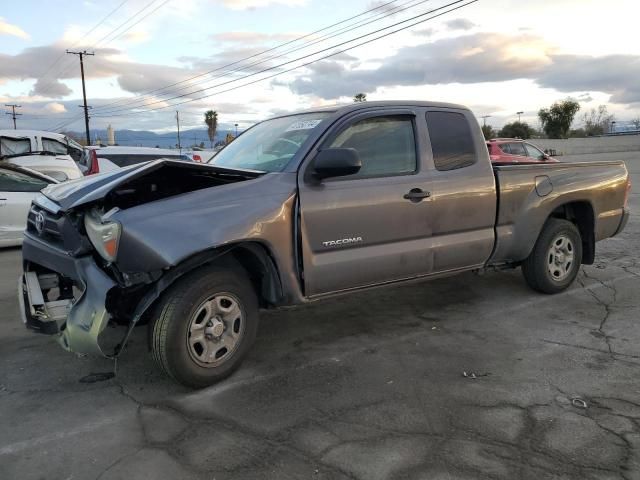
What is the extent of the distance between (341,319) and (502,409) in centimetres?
200

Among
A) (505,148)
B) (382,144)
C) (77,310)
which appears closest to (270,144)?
(382,144)

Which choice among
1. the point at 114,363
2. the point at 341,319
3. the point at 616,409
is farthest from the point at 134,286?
the point at 616,409

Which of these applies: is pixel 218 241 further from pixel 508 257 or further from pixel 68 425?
pixel 508 257

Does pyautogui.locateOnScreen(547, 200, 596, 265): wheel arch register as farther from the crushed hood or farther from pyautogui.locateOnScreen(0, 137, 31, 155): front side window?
pyautogui.locateOnScreen(0, 137, 31, 155): front side window

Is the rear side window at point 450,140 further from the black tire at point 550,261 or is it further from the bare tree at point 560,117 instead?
the bare tree at point 560,117

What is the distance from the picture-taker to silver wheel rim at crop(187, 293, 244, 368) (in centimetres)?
350

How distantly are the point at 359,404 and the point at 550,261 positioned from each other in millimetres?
3222

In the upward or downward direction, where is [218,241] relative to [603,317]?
upward

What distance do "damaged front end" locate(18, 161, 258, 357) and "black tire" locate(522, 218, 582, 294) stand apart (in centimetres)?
327

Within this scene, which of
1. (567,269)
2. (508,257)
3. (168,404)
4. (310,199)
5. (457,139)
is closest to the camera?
(168,404)

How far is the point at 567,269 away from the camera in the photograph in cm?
582

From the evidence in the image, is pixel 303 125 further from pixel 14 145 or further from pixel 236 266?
pixel 14 145

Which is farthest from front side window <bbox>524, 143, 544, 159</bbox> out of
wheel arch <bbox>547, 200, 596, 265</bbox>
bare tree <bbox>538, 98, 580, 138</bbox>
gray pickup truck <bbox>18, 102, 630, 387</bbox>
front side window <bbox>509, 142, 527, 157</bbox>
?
bare tree <bbox>538, 98, 580, 138</bbox>

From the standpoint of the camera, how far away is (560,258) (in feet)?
18.8
